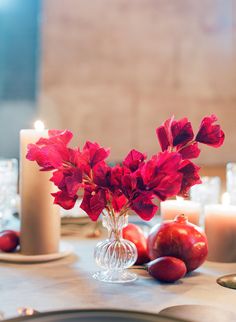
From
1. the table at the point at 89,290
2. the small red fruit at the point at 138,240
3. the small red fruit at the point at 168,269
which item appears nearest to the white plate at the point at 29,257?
the table at the point at 89,290

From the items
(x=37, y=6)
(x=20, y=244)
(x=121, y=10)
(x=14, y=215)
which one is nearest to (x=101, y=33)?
(x=121, y=10)

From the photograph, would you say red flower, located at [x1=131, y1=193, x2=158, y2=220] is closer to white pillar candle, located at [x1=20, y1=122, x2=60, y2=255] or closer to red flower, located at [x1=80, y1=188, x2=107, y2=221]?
red flower, located at [x1=80, y1=188, x2=107, y2=221]

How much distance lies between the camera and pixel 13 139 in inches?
104

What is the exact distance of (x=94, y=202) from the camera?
930mm

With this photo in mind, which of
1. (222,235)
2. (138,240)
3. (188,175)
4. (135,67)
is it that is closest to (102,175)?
(188,175)

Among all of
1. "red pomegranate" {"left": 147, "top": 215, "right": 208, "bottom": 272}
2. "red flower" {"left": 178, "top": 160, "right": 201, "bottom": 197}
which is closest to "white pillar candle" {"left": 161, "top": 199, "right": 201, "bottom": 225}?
"red pomegranate" {"left": 147, "top": 215, "right": 208, "bottom": 272}

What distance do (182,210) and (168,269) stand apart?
26 centimetres

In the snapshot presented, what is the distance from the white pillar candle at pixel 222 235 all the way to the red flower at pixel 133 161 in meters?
0.32

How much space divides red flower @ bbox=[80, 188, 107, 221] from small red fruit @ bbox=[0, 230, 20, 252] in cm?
28

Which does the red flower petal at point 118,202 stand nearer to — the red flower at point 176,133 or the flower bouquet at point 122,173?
the flower bouquet at point 122,173

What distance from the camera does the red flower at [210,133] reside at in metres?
0.94

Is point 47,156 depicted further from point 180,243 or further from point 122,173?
point 180,243

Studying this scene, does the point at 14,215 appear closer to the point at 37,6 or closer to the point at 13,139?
the point at 13,139

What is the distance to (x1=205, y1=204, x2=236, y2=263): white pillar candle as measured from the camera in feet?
3.80
